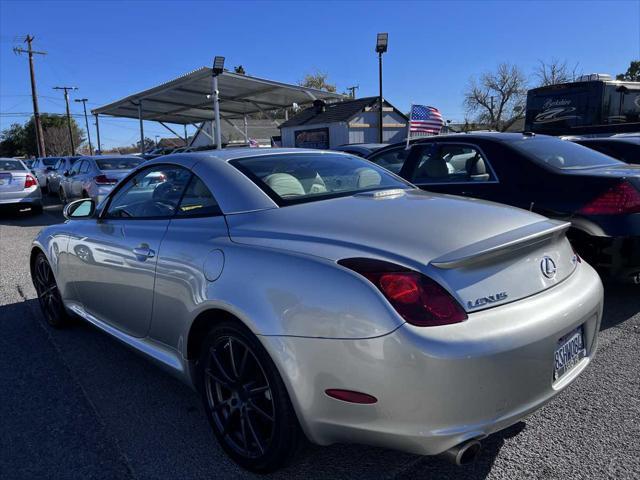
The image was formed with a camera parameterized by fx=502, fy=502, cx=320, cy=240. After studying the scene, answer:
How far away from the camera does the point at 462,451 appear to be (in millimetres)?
1904

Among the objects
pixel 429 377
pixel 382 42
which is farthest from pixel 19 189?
pixel 429 377

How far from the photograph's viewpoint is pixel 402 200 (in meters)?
2.75

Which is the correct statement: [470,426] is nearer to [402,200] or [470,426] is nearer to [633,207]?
[402,200]

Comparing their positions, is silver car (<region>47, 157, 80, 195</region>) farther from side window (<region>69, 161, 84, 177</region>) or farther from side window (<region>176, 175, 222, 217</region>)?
side window (<region>176, 175, 222, 217</region>)

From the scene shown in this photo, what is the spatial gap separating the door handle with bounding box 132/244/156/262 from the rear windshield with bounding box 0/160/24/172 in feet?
39.8

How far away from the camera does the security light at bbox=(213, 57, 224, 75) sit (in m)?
15.8

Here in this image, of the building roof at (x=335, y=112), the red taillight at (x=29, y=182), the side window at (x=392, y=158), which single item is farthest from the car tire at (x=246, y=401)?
the building roof at (x=335, y=112)

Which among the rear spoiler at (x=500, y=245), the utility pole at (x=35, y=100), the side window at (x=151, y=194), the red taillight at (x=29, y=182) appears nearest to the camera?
the rear spoiler at (x=500, y=245)

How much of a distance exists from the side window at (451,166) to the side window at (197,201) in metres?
3.01

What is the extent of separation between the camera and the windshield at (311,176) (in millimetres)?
2787

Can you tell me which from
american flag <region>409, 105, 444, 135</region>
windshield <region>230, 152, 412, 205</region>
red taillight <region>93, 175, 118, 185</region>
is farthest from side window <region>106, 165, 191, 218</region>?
red taillight <region>93, 175, 118, 185</region>

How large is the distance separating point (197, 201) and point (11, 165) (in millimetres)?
13136

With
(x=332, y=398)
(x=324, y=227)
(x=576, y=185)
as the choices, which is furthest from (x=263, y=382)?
(x=576, y=185)

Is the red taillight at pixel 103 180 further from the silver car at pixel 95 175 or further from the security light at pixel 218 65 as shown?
the security light at pixel 218 65
